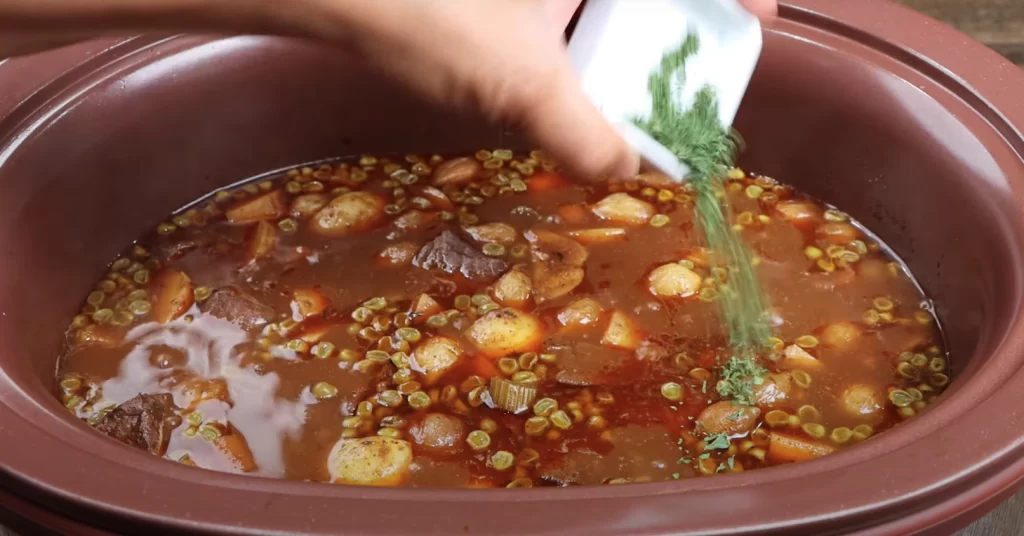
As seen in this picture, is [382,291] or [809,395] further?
[382,291]

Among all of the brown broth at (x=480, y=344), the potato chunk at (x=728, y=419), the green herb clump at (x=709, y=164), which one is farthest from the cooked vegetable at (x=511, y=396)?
the green herb clump at (x=709, y=164)

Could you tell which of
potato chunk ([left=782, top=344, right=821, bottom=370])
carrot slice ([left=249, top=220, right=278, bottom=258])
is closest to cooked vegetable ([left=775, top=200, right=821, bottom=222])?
potato chunk ([left=782, top=344, right=821, bottom=370])

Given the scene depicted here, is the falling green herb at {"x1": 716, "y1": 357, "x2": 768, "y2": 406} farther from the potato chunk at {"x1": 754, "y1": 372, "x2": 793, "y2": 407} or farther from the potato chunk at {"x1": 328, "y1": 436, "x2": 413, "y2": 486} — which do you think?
the potato chunk at {"x1": 328, "y1": 436, "x2": 413, "y2": 486}

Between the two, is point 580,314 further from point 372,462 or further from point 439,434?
point 372,462

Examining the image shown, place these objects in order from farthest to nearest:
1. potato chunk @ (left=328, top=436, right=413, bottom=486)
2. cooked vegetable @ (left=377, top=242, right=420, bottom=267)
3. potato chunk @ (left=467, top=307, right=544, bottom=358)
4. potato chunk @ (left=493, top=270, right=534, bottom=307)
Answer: cooked vegetable @ (left=377, top=242, right=420, bottom=267)
potato chunk @ (left=493, top=270, right=534, bottom=307)
potato chunk @ (left=467, top=307, right=544, bottom=358)
potato chunk @ (left=328, top=436, right=413, bottom=486)

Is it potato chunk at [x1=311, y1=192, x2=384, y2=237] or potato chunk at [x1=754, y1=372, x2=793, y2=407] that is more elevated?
potato chunk at [x1=311, y1=192, x2=384, y2=237]

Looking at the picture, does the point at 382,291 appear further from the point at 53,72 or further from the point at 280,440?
the point at 53,72

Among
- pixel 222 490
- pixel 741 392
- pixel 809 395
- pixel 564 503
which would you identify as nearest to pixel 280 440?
pixel 222 490
